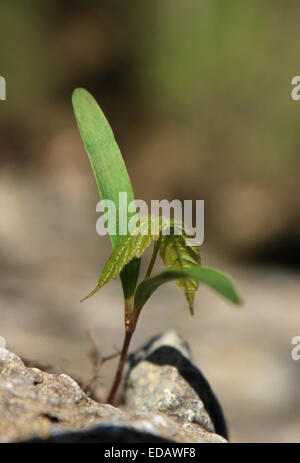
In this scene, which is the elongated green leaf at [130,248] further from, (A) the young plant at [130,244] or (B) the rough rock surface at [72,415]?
(B) the rough rock surface at [72,415]

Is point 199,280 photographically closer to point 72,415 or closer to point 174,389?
A: point 72,415

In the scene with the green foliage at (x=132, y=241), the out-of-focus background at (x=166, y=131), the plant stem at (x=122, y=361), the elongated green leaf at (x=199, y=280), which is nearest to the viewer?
the elongated green leaf at (x=199, y=280)

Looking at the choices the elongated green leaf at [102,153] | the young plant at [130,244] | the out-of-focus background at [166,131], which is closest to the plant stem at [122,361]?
the young plant at [130,244]

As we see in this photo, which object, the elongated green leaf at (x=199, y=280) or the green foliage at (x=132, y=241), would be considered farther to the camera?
the green foliage at (x=132, y=241)

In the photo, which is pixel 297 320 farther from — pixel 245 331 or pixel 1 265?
pixel 1 265

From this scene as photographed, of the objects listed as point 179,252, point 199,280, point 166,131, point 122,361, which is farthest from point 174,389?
point 166,131

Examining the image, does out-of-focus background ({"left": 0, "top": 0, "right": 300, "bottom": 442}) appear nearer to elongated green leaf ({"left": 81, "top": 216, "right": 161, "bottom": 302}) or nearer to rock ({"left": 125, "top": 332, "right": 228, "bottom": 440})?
rock ({"left": 125, "top": 332, "right": 228, "bottom": 440})

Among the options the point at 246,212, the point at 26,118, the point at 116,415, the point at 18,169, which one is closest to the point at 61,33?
the point at 26,118
